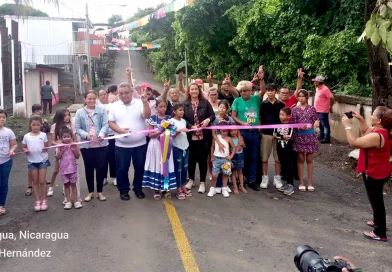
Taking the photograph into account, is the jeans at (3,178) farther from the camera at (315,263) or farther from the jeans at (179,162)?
the camera at (315,263)

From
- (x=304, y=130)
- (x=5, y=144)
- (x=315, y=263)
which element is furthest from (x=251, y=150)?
(x=315, y=263)

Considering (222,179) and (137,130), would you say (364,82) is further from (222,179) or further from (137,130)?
(137,130)

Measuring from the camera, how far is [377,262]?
407cm

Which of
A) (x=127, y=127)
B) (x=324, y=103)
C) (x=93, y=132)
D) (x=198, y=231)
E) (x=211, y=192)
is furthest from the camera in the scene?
(x=324, y=103)

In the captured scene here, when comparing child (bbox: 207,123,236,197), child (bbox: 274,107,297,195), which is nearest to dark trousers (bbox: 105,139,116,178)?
child (bbox: 207,123,236,197)

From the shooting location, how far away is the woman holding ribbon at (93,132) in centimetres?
579

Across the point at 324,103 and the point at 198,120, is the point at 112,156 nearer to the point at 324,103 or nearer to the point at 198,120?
the point at 198,120

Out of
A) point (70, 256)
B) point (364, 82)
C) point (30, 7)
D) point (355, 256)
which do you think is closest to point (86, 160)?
point (70, 256)

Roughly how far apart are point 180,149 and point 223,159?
2.33 ft

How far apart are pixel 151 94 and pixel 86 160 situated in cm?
174

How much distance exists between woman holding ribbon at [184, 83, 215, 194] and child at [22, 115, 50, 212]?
2.26 m

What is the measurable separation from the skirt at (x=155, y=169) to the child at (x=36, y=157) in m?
1.49

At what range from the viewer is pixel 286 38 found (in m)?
12.8

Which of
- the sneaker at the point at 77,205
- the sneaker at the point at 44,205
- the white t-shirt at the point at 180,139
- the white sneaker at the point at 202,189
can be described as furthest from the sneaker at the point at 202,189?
the sneaker at the point at 44,205
